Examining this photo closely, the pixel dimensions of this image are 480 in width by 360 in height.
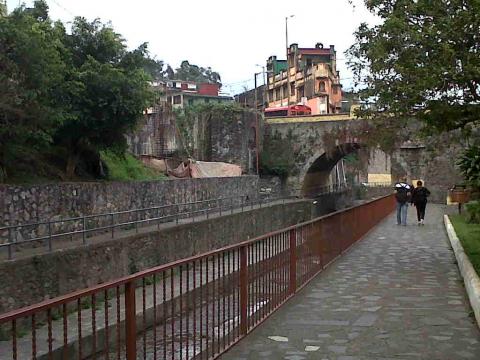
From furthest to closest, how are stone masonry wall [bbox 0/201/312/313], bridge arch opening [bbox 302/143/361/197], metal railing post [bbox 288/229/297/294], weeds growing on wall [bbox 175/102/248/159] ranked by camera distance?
bridge arch opening [bbox 302/143/361/197] → weeds growing on wall [bbox 175/102/248/159] → stone masonry wall [bbox 0/201/312/313] → metal railing post [bbox 288/229/297/294]

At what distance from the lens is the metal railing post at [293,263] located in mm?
7500

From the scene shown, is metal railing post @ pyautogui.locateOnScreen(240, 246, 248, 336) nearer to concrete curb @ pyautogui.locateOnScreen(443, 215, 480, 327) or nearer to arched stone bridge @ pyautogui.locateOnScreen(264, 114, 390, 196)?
concrete curb @ pyautogui.locateOnScreen(443, 215, 480, 327)

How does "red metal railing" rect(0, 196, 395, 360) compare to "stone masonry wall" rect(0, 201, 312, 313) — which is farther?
"stone masonry wall" rect(0, 201, 312, 313)

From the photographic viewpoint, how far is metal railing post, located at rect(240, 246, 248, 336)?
563 centimetres

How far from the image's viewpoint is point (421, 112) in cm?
984

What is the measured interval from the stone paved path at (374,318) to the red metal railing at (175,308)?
0.27 m

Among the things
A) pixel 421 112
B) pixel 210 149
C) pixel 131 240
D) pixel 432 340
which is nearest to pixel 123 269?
pixel 131 240

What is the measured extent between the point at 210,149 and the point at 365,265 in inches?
967

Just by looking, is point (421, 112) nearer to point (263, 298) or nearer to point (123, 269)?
point (263, 298)

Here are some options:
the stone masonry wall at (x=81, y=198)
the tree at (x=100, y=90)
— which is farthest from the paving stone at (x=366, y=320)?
the tree at (x=100, y=90)

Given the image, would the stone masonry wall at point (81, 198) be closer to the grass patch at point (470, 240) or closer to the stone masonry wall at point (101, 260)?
the stone masonry wall at point (101, 260)

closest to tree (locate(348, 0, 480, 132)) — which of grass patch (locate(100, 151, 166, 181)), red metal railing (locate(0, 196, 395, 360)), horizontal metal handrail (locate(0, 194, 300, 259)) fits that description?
red metal railing (locate(0, 196, 395, 360))

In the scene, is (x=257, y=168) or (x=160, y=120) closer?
(x=160, y=120)

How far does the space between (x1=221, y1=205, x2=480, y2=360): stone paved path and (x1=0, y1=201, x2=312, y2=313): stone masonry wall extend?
3835 millimetres
